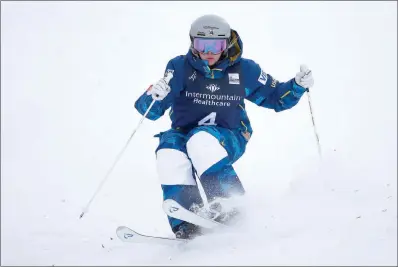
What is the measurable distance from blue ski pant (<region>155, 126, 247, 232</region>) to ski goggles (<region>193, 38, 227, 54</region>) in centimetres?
68

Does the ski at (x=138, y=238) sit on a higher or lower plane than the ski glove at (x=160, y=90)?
lower

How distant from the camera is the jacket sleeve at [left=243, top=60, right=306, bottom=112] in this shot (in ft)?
17.6

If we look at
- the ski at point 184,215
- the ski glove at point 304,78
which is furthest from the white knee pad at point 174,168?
the ski glove at point 304,78

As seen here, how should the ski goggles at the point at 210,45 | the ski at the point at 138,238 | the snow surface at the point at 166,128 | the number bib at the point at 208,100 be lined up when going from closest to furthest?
the snow surface at the point at 166,128 → the ski at the point at 138,238 → the ski goggles at the point at 210,45 → the number bib at the point at 208,100

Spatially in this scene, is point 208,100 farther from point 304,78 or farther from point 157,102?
point 304,78

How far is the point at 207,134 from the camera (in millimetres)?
4902

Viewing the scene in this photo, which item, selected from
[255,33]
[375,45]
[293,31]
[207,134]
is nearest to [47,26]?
[255,33]

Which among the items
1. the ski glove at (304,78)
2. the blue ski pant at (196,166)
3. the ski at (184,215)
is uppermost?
the ski glove at (304,78)

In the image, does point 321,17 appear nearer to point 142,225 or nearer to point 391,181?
point 391,181

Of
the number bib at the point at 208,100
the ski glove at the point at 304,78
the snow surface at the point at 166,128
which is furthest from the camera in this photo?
the ski glove at the point at 304,78

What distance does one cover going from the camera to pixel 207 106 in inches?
205

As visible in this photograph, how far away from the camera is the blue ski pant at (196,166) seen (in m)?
4.80

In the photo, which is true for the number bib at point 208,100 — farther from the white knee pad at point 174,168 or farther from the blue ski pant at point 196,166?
the white knee pad at point 174,168

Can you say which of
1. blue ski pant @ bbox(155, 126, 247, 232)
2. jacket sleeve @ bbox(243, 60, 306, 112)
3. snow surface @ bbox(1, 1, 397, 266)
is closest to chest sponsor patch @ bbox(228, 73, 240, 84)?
jacket sleeve @ bbox(243, 60, 306, 112)
